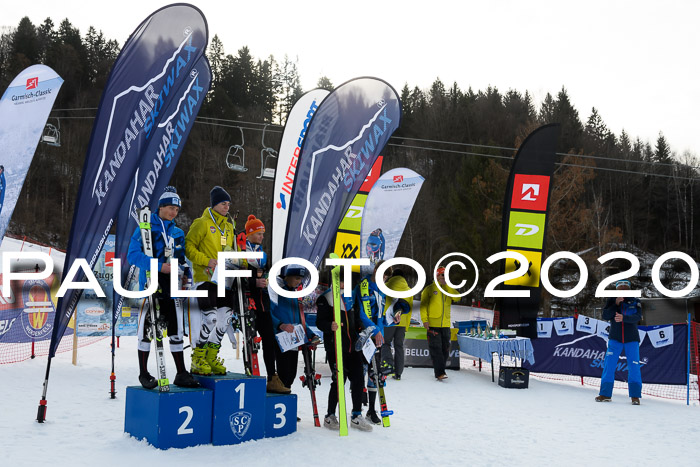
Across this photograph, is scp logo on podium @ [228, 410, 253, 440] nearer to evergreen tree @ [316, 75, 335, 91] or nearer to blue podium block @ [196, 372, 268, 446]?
blue podium block @ [196, 372, 268, 446]

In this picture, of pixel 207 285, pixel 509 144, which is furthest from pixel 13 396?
pixel 509 144

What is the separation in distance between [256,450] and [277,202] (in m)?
4.77

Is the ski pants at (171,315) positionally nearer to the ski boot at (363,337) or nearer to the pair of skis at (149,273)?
the pair of skis at (149,273)

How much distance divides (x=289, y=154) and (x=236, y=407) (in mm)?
5320

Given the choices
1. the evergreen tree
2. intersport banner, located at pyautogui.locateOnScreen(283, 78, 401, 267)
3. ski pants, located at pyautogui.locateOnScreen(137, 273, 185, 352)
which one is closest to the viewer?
ski pants, located at pyautogui.locateOnScreen(137, 273, 185, 352)

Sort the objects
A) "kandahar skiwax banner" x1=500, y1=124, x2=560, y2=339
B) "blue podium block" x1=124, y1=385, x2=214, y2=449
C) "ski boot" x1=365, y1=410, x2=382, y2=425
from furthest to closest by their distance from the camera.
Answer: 1. "kandahar skiwax banner" x1=500, y1=124, x2=560, y2=339
2. "ski boot" x1=365, y1=410, x2=382, y2=425
3. "blue podium block" x1=124, y1=385, x2=214, y2=449

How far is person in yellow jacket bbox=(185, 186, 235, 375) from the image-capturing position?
4805 millimetres

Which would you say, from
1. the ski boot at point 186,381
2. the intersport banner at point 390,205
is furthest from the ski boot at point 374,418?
the intersport banner at point 390,205

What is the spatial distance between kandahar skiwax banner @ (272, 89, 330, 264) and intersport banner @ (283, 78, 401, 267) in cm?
183

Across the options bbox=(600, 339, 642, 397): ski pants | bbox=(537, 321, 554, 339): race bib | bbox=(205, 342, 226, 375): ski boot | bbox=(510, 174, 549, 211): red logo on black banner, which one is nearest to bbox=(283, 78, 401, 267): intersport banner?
bbox=(205, 342, 226, 375): ski boot

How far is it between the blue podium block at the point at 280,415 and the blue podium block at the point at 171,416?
0.59m

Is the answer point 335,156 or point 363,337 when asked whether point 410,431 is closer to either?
point 363,337

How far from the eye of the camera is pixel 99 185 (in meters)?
5.12

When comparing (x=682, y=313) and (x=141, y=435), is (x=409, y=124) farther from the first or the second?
(x=141, y=435)
